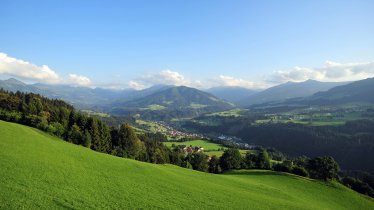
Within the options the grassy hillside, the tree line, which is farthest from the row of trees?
the grassy hillside

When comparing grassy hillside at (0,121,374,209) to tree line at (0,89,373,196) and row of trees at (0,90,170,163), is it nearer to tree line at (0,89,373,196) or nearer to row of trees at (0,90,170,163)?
tree line at (0,89,373,196)

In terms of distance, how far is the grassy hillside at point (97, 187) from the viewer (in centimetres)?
2969

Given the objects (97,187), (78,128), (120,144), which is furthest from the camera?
(120,144)

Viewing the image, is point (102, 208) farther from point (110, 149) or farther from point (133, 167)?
point (110, 149)

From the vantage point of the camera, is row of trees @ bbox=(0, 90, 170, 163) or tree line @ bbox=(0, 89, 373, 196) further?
row of trees @ bbox=(0, 90, 170, 163)

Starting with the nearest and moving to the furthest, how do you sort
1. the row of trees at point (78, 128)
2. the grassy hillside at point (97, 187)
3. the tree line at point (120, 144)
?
1. the grassy hillside at point (97, 187)
2. the tree line at point (120, 144)
3. the row of trees at point (78, 128)

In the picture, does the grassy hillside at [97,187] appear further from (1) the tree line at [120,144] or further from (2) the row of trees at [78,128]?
(2) the row of trees at [78,128]

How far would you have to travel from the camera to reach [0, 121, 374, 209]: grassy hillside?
29.7m

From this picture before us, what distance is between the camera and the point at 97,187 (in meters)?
36.6

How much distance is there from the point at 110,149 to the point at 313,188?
62.5 m

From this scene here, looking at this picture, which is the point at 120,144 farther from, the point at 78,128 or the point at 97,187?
the point at 97,187

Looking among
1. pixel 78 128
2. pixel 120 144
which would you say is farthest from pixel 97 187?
pixel 120 144

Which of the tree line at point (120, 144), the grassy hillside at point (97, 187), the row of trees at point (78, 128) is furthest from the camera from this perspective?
the row of trees at point (78, 128)

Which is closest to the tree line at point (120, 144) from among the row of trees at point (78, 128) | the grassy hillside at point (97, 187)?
the row of trees at point (78, 128)
